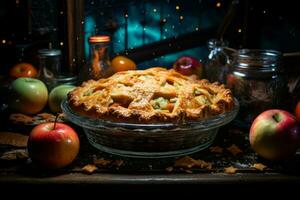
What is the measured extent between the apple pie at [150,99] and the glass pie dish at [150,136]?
0.03 m

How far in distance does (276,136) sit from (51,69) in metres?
1.08

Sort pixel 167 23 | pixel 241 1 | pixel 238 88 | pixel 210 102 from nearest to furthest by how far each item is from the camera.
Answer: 1. pixel 210 102
2. pixel 238 88
3. pixel 241 1
4. pixel 167 23

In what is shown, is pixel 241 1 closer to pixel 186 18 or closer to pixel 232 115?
pixel 186 18

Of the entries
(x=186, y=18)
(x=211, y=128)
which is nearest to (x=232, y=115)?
(x=211, y=128)

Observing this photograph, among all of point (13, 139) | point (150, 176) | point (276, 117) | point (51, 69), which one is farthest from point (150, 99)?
point (51, 69)

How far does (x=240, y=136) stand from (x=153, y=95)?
0.36 meters

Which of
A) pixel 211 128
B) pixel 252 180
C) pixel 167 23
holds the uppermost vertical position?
→ pixel 167 23

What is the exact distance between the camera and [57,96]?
170 centimetres

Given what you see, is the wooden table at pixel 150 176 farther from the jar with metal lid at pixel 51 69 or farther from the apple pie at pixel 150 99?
the jar with metal lid at pixel 51 69

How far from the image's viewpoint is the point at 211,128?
128cm

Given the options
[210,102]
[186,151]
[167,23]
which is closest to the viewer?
[186,151]

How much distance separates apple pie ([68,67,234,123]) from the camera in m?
1.27

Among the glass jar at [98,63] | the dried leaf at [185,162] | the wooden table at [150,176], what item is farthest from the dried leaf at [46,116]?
the dried leaf at [185,162]

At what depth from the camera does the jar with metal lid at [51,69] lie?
6.14 ft
